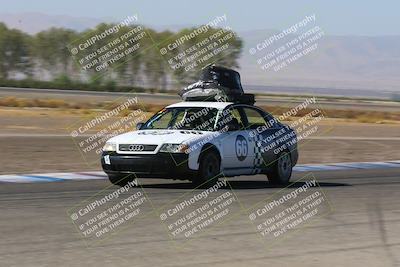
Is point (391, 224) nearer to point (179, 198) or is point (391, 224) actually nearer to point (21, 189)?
point (179, 198)

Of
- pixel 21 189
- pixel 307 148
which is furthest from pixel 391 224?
pixel 307 148

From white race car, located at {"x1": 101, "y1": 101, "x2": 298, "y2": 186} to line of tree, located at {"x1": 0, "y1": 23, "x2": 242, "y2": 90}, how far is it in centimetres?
9757

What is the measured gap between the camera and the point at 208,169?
13141mm

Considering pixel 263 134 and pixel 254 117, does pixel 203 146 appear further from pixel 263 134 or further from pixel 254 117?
pixel 254 117

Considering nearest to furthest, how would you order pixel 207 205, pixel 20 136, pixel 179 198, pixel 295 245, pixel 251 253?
1. pixel 251 253
2. pixel 295 245
3. pixel 207 205
4. pixel 179 198
5. pixel 20 136

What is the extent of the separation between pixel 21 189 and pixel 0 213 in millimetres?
3004

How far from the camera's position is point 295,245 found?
330 inches

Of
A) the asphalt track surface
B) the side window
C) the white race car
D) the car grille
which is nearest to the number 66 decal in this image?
the white race car

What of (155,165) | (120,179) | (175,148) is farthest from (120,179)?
(175,148)

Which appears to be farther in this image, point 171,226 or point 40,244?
point 171,226

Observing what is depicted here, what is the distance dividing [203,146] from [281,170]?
93.8 inches

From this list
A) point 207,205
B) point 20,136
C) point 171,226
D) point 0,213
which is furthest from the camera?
point 20,136

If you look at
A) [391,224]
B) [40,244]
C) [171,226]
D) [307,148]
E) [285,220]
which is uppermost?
[40,244]

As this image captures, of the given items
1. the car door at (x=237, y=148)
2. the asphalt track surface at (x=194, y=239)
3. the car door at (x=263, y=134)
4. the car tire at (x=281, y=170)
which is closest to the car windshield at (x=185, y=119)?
the car door at (x=237, y=148)
